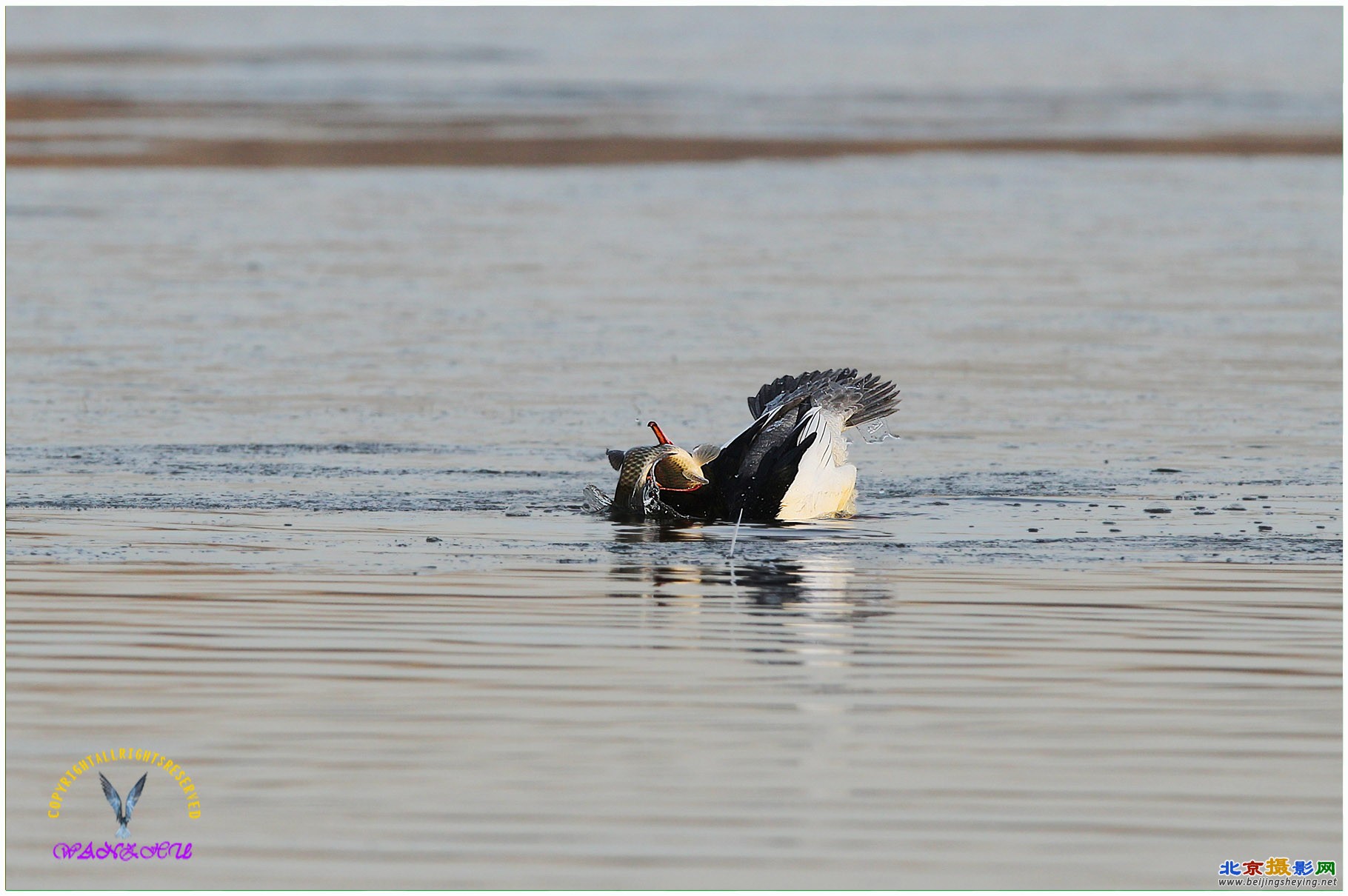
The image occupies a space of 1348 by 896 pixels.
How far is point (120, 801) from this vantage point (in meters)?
7.76

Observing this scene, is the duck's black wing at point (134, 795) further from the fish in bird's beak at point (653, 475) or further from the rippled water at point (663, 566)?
the fish in bird's beak at point (653, 475)

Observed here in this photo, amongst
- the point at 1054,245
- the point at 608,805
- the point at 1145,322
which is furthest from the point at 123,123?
the point at 608,805

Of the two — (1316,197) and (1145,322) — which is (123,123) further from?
(1145,322)

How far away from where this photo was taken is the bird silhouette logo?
7676 millimetres

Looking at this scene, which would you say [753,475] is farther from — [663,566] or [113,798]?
[113,798]

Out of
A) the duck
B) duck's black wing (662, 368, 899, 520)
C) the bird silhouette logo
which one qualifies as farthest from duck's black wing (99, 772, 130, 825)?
duck's black wing (662, 368, 899, 520)

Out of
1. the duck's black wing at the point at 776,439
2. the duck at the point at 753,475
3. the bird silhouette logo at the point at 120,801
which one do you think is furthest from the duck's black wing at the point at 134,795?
the duck's black wing at the point at 776,439

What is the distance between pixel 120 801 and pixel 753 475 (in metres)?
5.44

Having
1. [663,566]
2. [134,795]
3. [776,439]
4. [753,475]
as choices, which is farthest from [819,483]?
[134,795]

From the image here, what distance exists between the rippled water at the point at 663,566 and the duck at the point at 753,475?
0.19 m

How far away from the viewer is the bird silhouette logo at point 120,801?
7676 millimetres

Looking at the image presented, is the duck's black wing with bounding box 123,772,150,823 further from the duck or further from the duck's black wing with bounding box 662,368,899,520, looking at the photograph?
the duck's black wing with bounding box 662,368,899,520

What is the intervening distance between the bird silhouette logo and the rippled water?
0.17 ft

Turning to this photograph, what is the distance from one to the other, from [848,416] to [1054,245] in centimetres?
1119
